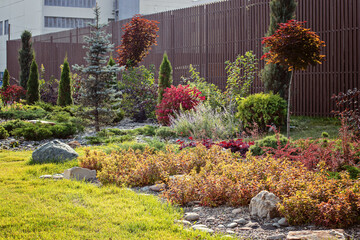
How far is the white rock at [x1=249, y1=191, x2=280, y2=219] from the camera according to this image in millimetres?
3639

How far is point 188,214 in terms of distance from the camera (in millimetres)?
3814

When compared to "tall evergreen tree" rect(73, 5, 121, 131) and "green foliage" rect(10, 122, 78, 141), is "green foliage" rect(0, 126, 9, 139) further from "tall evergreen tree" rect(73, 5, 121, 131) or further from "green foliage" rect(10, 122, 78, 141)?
"tall evergreen tree" rect(73, 5, 121, 131)

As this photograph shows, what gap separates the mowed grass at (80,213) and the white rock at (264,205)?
0.65 m

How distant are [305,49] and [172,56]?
27.7 feet

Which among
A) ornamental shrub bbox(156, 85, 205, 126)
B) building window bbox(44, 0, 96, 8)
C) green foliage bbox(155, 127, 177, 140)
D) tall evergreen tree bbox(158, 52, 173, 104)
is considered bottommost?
green foliage bbox(155, 127, 177, 140)

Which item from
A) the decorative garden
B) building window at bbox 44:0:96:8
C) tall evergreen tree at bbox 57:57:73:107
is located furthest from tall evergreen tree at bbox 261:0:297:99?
building window at bbox 44:0:96:8

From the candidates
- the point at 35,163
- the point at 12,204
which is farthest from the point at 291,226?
the point at 35,163

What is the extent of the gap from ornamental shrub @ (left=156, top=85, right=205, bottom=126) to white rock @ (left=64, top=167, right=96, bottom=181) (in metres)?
5.00

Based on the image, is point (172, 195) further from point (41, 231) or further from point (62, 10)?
point (62, 10)

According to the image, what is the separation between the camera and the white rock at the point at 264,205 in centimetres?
364

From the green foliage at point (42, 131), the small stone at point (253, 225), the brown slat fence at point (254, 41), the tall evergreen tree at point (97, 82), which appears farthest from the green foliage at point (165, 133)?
the small stone at point (253, 225)

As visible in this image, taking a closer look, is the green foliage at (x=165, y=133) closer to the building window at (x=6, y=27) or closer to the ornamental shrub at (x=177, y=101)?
the ornamental shrub at (x=177, y=101)

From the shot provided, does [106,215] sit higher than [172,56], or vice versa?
[172,56]

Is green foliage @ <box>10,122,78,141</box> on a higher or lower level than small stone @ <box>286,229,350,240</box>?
higher
